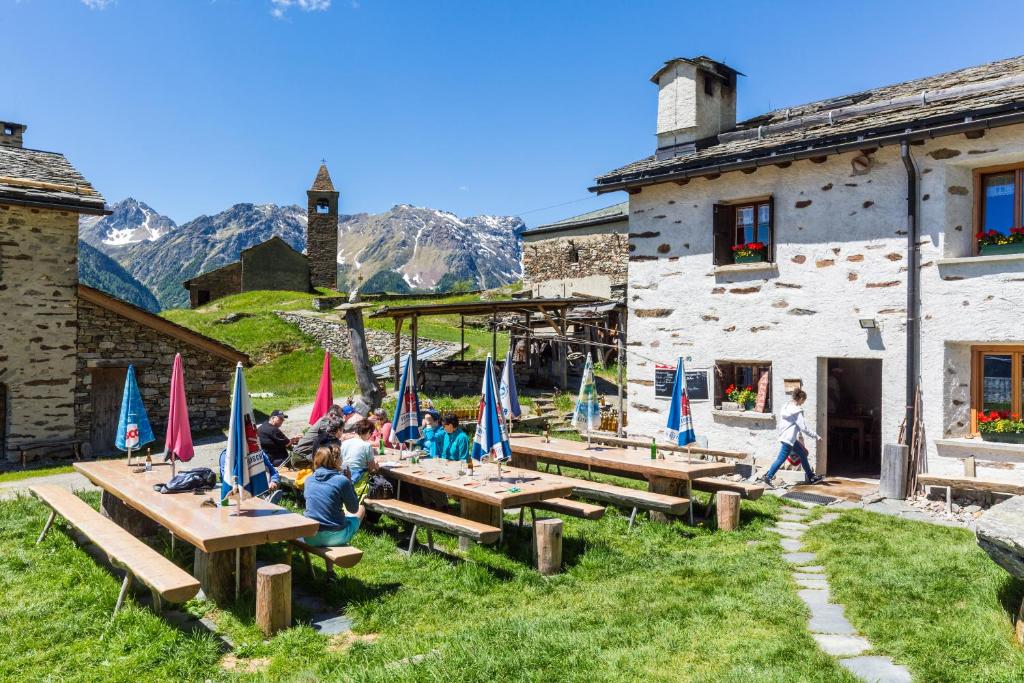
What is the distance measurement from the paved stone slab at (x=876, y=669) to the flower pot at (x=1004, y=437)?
635cm

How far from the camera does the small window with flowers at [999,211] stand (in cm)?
962

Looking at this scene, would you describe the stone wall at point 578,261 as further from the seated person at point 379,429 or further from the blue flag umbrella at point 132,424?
the blue flag umbrella at point 132,424

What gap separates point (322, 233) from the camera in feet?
162

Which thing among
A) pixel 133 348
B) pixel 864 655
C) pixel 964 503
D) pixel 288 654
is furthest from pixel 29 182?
pixel 964 503

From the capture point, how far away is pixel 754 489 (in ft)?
30.9

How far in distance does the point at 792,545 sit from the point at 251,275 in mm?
42298

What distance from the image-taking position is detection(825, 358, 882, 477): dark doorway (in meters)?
13.4

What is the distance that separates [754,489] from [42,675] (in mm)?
7816

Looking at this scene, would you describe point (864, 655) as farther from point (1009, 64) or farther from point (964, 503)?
point (1009, 64)

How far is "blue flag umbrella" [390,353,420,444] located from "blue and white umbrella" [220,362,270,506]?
3487mm

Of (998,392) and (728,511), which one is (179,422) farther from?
(998,392)

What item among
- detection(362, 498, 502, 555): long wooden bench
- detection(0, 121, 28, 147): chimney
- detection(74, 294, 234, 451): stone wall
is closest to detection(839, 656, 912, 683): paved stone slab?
detection(362, 498, 502, 555): long wooden bench

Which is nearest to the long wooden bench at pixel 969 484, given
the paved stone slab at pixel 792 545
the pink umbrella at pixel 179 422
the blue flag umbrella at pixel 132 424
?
the paved stone slab at pixel 792 545

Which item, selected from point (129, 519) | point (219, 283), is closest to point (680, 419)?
point (129, 519)
